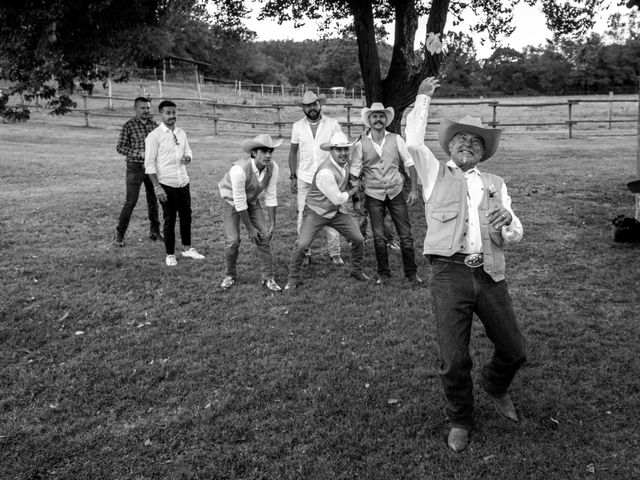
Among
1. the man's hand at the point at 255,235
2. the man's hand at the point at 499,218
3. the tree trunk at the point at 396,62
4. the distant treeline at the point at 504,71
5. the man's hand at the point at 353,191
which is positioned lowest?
the man's hand at the point at 255,235

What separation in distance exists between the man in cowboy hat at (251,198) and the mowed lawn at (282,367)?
1.09 ft

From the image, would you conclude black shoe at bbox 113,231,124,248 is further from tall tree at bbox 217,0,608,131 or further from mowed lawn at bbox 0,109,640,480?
tall tree at bbox 217,0,608,131

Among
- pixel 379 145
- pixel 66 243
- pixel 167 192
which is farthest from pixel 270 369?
pixel 66 243

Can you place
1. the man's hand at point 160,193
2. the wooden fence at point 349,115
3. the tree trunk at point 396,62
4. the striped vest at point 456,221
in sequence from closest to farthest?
the striped vest at point 456,221
the man's hand at point 160,193
the tree trunk at point 396,62
the wooden fence at point 349,115

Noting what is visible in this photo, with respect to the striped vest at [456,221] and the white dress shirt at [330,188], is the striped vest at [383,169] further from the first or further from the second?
the striped vest at [456,221]

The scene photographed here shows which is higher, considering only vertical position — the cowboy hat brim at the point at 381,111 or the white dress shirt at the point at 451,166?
the cowboy hat brim at the point at 381,111

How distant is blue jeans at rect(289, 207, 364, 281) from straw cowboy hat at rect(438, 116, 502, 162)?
116 inches

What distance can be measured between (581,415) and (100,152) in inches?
693

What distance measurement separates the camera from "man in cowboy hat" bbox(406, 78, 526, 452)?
11.5 ft

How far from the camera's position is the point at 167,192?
24.3 feet

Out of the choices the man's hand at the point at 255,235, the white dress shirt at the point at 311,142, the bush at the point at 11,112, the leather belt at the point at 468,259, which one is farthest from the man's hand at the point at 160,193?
the leather belt at the point at 468,259

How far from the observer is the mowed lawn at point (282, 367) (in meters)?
3.62

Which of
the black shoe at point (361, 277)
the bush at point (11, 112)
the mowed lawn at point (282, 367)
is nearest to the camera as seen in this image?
the mowed lawn at point (282, 367)

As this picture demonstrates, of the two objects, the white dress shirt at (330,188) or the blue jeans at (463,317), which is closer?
the blue jeans at (463,317)
